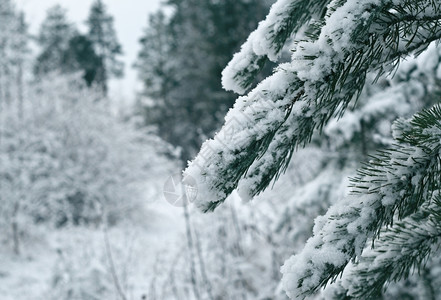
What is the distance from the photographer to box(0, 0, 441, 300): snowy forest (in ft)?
2.88

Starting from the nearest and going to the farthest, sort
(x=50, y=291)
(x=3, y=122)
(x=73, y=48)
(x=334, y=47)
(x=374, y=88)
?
(x=334, y=47)
(x=374, y=88)
(x=50, y=291)
(x=3, y=122)
(x=73, y=48)

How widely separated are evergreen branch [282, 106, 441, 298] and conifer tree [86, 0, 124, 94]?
26070 millimetres

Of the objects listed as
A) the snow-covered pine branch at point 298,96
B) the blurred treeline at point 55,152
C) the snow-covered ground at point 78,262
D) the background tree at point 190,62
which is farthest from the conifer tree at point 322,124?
the background tree at point 190,62

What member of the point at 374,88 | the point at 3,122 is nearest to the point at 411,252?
the point at 374,88

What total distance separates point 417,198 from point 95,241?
874cm

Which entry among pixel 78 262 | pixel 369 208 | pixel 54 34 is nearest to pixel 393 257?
pixel 369 208

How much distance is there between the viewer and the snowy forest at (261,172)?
0.88m

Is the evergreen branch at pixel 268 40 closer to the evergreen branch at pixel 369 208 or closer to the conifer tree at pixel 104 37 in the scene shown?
the evergreen branch at pixel 369 208

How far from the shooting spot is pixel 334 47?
32.9 inches

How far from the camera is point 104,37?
2661 cm

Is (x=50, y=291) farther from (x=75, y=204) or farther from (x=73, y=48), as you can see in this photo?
(x=73, y=48)

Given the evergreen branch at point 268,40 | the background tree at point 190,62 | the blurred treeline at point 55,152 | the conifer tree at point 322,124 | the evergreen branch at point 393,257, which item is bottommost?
the evergreen branch at point 393,257

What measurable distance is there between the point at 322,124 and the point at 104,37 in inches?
1092

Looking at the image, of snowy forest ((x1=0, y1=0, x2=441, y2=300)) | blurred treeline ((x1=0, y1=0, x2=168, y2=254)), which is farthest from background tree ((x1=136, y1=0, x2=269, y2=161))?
blurred treeline ((x1=0, y1=0, x2=168, y2=254))
